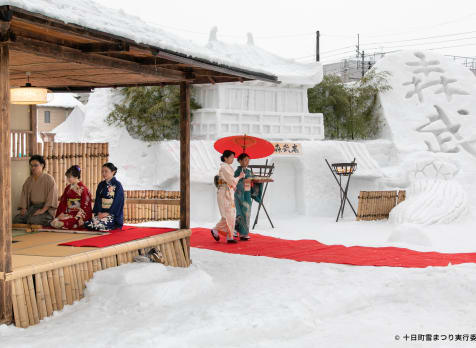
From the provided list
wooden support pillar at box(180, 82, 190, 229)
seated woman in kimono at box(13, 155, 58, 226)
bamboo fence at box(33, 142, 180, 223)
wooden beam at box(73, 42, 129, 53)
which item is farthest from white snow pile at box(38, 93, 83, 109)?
wooden beam at box(73, 42, 129, 53)

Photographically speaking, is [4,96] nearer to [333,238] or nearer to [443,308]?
[443,308]

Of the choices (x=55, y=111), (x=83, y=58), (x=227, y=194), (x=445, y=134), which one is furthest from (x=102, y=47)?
(x=55, y=111)

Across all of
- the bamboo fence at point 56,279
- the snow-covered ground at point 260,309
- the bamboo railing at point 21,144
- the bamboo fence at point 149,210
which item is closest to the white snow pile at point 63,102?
the bamboo fence at point 149,210

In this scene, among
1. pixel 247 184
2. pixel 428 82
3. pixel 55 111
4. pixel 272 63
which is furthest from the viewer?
pixel 55 111

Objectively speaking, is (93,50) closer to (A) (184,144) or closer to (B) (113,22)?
(B) (113,22)

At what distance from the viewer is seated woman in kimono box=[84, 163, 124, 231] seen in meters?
7.05

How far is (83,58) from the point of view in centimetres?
563

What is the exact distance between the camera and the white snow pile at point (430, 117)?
16.7 meters

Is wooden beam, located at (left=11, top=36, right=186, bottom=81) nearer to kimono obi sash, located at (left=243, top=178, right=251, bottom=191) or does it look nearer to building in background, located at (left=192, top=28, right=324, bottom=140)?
kimono obi sash, located at (left=243, top=178, right=251, bottom=191)

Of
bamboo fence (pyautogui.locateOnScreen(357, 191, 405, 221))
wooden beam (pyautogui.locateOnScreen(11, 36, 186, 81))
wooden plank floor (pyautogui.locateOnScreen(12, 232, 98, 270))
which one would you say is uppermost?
wooden beam (pyautogui.locateOnScreen(11, 36, 186, 81))

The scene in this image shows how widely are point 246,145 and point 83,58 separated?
4.42 m

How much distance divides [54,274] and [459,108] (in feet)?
55.0

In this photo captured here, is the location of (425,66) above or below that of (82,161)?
above

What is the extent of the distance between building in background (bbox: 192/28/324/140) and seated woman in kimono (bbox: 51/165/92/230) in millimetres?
7582
